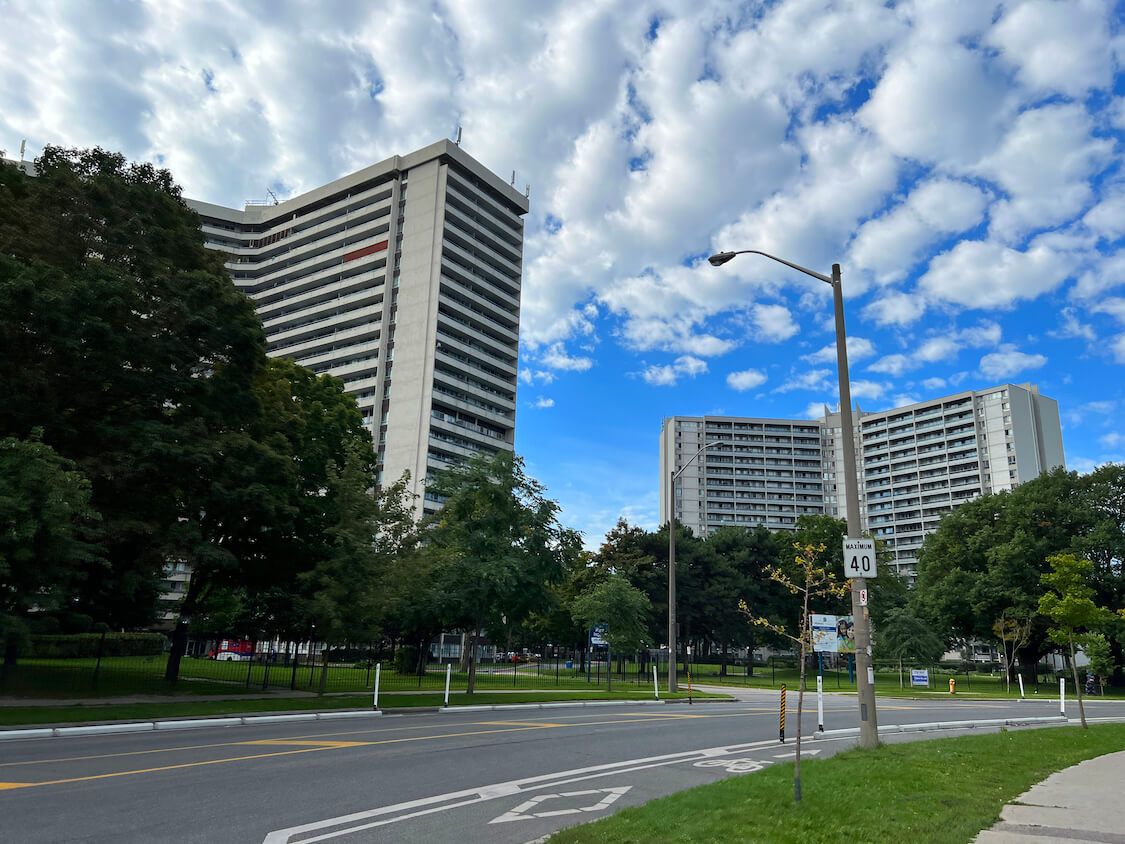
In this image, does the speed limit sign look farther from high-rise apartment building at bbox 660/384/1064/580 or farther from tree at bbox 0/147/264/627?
high-rise apartment building at bbox 660/384/1064/580

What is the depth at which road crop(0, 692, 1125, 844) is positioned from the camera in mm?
7160

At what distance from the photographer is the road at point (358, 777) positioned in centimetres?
716

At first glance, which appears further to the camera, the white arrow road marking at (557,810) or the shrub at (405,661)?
the shrub at (405,661)

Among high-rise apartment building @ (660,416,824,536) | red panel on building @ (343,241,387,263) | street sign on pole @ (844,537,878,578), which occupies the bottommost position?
street sign on pole @ (844,537,878,578)

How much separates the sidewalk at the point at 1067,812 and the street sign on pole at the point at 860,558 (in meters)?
3.52

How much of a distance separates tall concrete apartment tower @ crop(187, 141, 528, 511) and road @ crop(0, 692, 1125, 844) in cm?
6832

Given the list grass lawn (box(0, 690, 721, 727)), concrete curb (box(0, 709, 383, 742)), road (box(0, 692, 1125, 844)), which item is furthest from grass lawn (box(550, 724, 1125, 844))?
grass lawn (box(0, 690, 721, 727))

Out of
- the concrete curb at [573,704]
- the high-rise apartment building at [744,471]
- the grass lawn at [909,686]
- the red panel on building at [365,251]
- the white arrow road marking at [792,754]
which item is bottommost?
the grass lawn at [909,686]

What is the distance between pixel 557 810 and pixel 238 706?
15537mm

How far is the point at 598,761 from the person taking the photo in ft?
39.1

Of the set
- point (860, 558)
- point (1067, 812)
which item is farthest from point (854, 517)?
point (1067, 812)

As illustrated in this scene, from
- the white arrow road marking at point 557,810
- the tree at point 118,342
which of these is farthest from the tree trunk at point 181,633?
the white arrow road marking at point 557,810

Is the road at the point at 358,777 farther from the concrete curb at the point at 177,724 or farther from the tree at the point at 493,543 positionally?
the tree at the point at 493,543

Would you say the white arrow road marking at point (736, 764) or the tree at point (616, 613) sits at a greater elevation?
the tree at point (616, 613)
